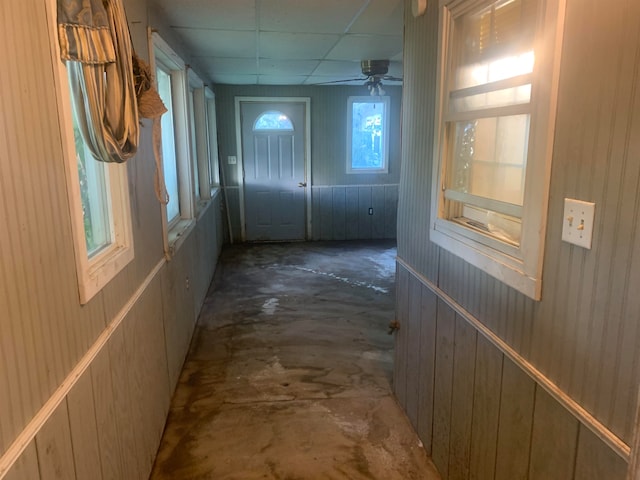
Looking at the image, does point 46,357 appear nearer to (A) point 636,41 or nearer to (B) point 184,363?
(A) point 636,41

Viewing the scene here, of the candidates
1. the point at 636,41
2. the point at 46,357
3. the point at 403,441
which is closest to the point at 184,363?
the point at 403,441

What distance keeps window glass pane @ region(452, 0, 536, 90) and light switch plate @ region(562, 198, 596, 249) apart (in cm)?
48

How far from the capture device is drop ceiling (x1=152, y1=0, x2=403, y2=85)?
275 cm

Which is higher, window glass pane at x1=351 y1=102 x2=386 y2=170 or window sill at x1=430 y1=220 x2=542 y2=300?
window glass pane at x1=351 y1=102 x2=386 y2=170

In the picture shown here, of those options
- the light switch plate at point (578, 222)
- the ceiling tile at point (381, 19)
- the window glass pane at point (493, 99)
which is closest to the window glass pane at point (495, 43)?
the window glass pane at point (493, 99)

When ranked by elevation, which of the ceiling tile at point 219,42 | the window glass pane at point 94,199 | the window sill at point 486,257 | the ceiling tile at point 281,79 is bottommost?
the window sill at point 486,257

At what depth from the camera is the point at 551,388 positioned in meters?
1.26

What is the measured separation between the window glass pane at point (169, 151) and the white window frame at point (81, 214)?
161 centimetres

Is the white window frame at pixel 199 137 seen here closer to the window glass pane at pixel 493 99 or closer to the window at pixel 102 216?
the window at pixel 102 216

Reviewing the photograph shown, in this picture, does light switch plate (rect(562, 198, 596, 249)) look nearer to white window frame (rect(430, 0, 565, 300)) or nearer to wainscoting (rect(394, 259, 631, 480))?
white window frame (rect(430, 0, 565, 300))

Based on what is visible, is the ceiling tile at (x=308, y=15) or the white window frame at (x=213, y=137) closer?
the ceiling tile at (x=308, y=15)

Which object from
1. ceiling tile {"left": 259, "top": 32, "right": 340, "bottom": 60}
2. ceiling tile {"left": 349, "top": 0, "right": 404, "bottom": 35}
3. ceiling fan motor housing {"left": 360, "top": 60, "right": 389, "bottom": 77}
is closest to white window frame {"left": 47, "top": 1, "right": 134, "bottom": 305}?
ceiling tile {"left": 349, "top": 0, "right": 404, "bottom": 35}

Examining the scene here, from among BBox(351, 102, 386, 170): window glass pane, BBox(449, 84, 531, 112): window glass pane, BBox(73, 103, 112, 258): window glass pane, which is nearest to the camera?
BBox(449, 84, 531, 112): window glass pane

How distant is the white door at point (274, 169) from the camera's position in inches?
261
